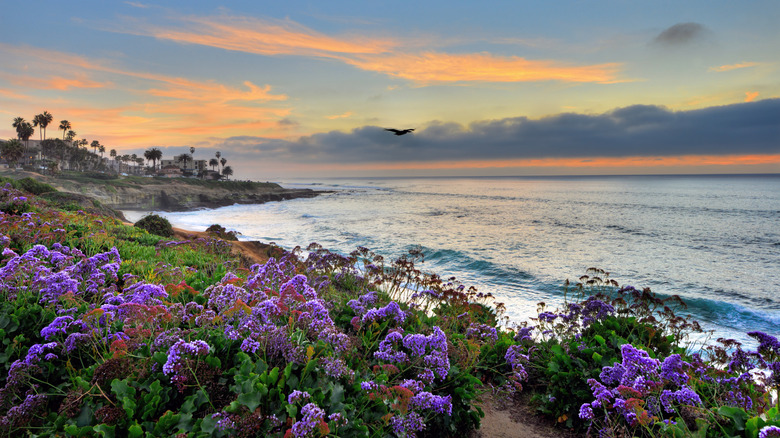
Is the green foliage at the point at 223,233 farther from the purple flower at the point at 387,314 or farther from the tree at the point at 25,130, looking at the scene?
the tree at the point at 25,130

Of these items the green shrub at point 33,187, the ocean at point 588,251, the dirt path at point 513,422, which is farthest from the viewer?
the green shrub at point 33,187

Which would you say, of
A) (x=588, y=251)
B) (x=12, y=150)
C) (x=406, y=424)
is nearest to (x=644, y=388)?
(x=406, y=424)

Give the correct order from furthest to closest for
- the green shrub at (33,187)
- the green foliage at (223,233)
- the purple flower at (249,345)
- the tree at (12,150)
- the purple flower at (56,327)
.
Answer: the tree at (12,150), the green shrub at (33,187), the green foliage at (223,233), the purple flower at (56,327), the purple flower at (249,345)

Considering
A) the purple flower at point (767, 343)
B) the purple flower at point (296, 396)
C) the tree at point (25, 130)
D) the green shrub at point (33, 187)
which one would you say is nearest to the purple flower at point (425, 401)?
the purple flower at point (296, 396)

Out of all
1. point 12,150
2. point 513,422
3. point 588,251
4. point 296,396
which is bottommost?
point 588,251

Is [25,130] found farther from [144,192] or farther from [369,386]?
[369,386]

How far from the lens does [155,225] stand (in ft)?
57.8

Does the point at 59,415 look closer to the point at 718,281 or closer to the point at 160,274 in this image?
the point at 160,274

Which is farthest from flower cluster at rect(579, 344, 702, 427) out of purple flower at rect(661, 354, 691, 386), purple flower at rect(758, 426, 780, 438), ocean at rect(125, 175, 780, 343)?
ocean at rect(125, 175, 780, 343)

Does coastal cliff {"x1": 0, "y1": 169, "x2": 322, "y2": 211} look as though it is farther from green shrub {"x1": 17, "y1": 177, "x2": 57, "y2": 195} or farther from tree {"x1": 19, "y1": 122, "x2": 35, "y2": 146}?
green shrub {"x1": 17, "y1": 177, "x2": 57, "y2": 195}

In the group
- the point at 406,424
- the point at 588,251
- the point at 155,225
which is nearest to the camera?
the point at 406,424

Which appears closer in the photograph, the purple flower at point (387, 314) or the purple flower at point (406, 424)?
the purple flower at point (406, 424)

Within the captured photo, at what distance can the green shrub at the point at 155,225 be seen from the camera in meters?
17.3

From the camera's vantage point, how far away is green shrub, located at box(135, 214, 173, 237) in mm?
17312
